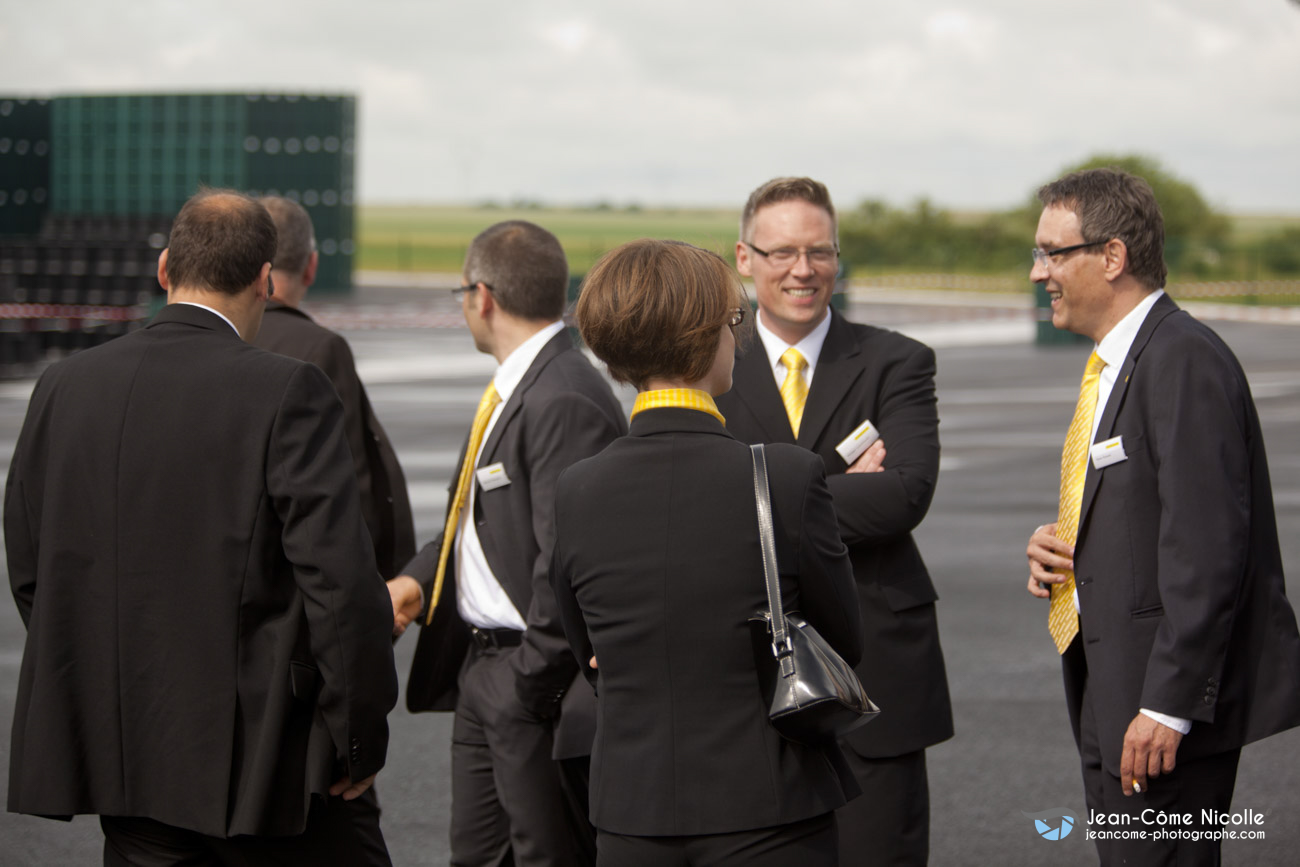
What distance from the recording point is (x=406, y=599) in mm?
4039

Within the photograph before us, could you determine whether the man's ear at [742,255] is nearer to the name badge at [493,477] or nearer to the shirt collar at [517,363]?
the shirt collar at [517,363]

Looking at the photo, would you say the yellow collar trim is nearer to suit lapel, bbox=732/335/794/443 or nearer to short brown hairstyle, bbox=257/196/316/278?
suit lapel, bbox=732/335/794/443

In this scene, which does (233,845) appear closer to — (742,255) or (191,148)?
(742,255)

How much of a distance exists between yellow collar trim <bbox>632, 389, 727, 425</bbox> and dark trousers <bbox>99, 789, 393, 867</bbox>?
1.22m

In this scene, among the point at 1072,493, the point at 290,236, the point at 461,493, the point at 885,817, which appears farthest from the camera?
the point at 290,236

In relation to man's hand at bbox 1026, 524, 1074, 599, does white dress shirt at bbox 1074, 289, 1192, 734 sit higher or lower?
higher

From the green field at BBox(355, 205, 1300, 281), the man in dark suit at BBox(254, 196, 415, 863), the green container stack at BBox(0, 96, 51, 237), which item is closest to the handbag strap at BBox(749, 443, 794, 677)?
the man in dark suit at BBox(254, 196, 415, 863)

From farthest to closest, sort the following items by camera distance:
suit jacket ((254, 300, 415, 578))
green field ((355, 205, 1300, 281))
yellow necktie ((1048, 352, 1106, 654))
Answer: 1. green field ((355, 205, 1300, 281))
2. suit jacket ((254, 300, 415, 578))
3. yellow necktie ((1048, 352, 1106, 654))

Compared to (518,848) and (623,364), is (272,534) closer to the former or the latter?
(623,364)

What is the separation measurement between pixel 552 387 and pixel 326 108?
127 ft

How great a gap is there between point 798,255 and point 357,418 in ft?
5.21

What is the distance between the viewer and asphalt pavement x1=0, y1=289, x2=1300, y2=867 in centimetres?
495

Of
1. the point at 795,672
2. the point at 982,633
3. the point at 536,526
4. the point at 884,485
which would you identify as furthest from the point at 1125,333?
the point at 982,633

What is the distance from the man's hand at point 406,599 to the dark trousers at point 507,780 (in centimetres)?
24
